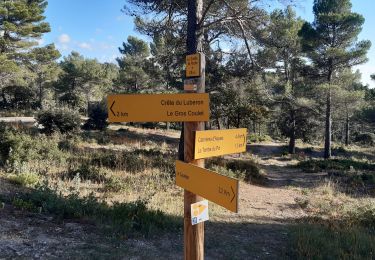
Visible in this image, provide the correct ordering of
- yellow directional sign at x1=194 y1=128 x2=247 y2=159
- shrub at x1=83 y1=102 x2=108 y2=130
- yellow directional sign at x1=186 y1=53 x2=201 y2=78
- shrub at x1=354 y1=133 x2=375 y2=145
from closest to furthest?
yellow directional sign at x1=194 y1=128 x2=247 y2=159 < yellow directional sign at x1=186 y1=53 x2=201 y2=78 < shrub at x1=83 y1=102 x2=108 y2=130 < shrub at x1=354 y1=133 x2=375 y2=145

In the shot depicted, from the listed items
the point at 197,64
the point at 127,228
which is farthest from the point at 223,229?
the point at 197,64

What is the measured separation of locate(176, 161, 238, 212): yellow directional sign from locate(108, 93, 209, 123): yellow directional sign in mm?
392

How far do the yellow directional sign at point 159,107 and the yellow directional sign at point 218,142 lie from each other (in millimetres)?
161

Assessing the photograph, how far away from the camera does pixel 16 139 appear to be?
10.4 meters

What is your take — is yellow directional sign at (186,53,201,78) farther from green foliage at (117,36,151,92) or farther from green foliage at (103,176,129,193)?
green foliage at (117,36,151,92)

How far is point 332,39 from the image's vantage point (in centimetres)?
2519

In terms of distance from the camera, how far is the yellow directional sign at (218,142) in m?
2.84

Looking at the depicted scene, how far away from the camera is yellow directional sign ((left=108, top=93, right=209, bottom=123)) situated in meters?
2.92

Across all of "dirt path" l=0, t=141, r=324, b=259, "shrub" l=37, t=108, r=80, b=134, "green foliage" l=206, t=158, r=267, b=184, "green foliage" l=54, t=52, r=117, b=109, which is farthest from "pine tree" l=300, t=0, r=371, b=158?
"green foliage" l=54, t=52, r=117, b=109

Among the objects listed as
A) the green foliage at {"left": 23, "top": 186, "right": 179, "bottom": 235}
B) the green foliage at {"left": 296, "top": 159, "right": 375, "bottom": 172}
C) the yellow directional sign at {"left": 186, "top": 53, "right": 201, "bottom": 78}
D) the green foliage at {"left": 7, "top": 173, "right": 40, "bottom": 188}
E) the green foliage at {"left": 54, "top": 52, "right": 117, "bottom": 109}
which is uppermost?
the green foliage at {"left": 54, "top": 52, "right": 117, "bottom": 109}

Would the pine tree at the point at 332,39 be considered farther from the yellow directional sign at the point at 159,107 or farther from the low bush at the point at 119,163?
the yellow directional sign at the point at 159,107

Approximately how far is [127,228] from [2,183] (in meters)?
3.03

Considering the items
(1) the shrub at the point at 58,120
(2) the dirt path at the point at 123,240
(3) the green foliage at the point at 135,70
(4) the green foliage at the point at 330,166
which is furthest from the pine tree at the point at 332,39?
(2) the dirt path at the point at 123,240

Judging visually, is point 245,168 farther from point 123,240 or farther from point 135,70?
point 135,70
